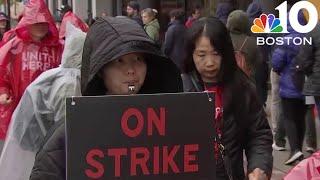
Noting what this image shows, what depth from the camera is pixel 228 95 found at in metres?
3.03

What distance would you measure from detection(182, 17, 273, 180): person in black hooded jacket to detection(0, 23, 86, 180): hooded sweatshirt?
134 cm

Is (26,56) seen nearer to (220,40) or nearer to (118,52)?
(220,40)

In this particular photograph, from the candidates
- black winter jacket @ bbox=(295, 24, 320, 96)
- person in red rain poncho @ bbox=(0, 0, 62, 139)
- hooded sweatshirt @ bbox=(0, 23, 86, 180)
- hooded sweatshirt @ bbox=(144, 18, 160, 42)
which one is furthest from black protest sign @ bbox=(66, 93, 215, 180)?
hooded sweatshirt @ bbox=(144, 18, 160, 42)

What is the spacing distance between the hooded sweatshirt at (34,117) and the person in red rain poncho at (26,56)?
0.91 m

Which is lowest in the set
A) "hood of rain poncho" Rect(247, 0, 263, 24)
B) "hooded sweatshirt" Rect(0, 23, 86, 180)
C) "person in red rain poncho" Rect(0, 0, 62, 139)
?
"hooded sweatshirt" Rect(0, 23, 86, 180)

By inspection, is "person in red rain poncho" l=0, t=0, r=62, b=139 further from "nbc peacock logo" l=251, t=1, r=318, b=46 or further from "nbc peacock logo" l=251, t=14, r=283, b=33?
"nbc peacock logo" l=251, t=14, r=283, b=33

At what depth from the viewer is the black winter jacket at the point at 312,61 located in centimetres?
657

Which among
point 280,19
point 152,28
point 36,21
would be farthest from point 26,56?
point 152,28

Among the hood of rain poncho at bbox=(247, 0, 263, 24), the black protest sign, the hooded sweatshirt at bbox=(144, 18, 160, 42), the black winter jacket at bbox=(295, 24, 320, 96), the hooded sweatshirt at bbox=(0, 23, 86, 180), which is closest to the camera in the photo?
the black protest sign

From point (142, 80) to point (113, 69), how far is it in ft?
0.39

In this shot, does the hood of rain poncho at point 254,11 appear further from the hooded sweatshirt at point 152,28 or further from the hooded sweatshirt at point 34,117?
Answer: the hooded sweatshirt at point 34,117

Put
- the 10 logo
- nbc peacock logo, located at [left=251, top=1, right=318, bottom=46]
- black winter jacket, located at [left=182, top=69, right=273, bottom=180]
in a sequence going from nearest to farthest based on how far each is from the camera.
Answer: black winter jacket, located at [left=182, top=69, right=273, bottom=180], nbc peacock logo, located at [left=251, top=1, right=318, bottom=46], the 10 logo

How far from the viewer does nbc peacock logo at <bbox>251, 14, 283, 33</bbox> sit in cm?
1020

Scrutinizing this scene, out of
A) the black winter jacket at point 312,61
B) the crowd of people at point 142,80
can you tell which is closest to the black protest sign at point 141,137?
the crowd of people at point 142,80
